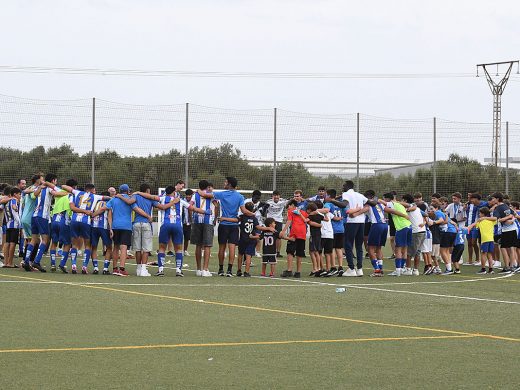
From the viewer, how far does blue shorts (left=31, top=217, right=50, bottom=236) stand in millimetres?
21875

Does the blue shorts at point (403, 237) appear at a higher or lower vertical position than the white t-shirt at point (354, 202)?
lower

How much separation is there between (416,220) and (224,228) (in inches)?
190

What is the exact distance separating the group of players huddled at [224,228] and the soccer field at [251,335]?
246cm

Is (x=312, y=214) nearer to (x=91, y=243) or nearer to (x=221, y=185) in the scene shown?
(x=91, y=243)

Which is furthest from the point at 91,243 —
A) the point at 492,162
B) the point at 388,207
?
the point at 492,162

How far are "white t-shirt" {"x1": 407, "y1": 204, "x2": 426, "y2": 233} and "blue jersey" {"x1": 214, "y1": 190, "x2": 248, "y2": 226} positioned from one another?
14.4 feet

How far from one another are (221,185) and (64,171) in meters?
6.96

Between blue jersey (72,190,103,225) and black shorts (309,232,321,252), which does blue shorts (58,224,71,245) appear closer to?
blue jersey (72,190,103,225)

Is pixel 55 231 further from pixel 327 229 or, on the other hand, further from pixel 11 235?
pixel 327 229

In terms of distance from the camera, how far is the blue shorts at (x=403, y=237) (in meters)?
23.3

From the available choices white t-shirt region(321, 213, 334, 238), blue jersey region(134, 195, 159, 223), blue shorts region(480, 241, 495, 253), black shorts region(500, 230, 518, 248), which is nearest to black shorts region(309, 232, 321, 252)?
white t-shirt region(321, 213, 334, 238)

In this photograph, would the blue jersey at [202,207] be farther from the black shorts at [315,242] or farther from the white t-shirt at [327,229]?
the white t-shirt at [327,229]

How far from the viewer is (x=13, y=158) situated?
3547 centimetres

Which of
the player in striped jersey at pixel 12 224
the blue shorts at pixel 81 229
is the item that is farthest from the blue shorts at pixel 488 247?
the player in striped jersey at pixel 12 224
